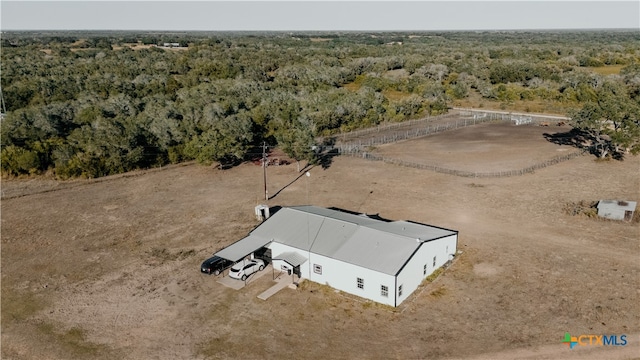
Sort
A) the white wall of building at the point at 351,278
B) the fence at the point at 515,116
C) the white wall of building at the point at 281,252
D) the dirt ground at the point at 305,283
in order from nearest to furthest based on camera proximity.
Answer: the dirt ground at the point at 305,283, the white wall of building at the point at 351,278, the white wall of building at the point at 281,252, the fence at the point at 515,116

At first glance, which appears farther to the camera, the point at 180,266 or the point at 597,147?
the point at 597,147

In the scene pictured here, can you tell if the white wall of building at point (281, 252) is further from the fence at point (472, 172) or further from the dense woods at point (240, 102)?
the fence at point (472, 172)

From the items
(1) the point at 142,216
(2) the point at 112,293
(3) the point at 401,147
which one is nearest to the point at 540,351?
(2) the point at 112,293

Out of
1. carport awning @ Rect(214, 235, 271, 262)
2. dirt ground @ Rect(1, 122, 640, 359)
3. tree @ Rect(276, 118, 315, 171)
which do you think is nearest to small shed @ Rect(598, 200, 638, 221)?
dirt ground @ Rect(1, 122, 640, 359)

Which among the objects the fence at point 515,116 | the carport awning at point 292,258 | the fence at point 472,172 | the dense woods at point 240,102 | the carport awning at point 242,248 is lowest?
the carport awning at point 292,258

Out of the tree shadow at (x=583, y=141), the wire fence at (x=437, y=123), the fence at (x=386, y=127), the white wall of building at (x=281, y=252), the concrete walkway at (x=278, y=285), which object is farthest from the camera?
the fence at (x=386, y=127)

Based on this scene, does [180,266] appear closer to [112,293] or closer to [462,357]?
[112,293]

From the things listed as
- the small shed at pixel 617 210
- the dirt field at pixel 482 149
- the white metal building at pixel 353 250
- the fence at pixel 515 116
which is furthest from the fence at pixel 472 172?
the fence at pixel 515 116
